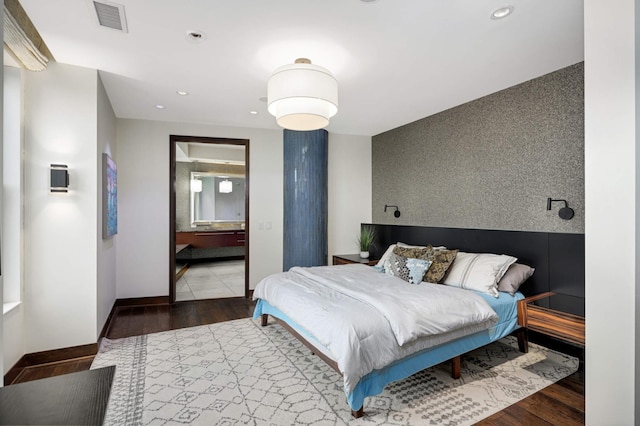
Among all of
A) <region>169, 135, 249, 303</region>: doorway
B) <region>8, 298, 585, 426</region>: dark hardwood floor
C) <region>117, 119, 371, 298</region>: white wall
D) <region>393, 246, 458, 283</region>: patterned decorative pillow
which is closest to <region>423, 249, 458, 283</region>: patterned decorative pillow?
<region>393, 246, 458, 283</region>: patterned decorative pillow

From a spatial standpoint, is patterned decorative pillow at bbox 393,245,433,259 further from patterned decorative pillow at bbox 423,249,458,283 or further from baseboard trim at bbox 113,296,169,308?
baseboard trim at bbox 113,296,169,308

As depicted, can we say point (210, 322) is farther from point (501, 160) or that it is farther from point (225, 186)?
point (225, 186)

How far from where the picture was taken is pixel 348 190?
5555 millimetres

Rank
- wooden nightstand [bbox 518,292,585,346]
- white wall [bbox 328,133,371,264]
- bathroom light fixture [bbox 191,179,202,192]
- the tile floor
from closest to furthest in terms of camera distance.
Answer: wooden nightstand [bbox 518,292,585,346]
the tile floor
white wall [bbox 328,133,371,264]
bathroom light fixture [bbox 191,179,202,192]

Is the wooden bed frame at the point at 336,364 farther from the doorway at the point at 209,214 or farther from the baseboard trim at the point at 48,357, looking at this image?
the doorway at the point at 209,214

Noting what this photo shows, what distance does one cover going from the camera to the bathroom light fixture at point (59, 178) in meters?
2.71

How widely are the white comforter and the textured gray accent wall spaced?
3.94 ft

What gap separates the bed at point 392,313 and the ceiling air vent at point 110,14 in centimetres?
242

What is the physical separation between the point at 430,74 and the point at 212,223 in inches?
279

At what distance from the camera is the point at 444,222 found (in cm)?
420

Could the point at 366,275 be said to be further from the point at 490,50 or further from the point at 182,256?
the point at 182,256

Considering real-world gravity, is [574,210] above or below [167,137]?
below

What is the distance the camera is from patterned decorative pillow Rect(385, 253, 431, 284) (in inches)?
127

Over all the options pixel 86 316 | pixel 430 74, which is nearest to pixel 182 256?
pixel 86 316
